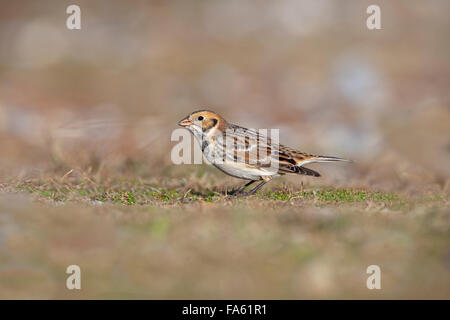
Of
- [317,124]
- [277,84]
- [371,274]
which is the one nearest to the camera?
[371,274]

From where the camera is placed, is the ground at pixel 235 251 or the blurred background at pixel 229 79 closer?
the ground at pixel 235 251

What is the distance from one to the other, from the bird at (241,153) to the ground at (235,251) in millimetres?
871

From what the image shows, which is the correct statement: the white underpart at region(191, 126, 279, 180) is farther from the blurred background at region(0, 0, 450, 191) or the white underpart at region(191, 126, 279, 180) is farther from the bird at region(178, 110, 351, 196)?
the blurred background at region(0, 0, 450, 191)

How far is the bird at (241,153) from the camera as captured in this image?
8.75 meters

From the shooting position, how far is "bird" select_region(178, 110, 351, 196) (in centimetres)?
875

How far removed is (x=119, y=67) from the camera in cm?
2489

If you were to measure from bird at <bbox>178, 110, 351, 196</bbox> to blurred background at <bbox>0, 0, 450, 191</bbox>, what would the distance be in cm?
203

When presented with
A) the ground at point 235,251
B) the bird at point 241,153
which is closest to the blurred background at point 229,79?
the bird at point 241,153

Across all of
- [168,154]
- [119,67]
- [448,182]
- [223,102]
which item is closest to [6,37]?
[119,67]

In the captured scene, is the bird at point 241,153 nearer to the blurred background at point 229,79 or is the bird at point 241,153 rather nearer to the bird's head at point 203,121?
the bird's head at point 203,121

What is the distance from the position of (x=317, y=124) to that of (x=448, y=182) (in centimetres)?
937

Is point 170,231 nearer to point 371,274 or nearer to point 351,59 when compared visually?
point 371,274

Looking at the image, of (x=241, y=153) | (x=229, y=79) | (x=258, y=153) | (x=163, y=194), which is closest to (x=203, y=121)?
(x=241, y=153)

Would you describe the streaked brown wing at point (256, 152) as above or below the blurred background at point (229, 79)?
below
